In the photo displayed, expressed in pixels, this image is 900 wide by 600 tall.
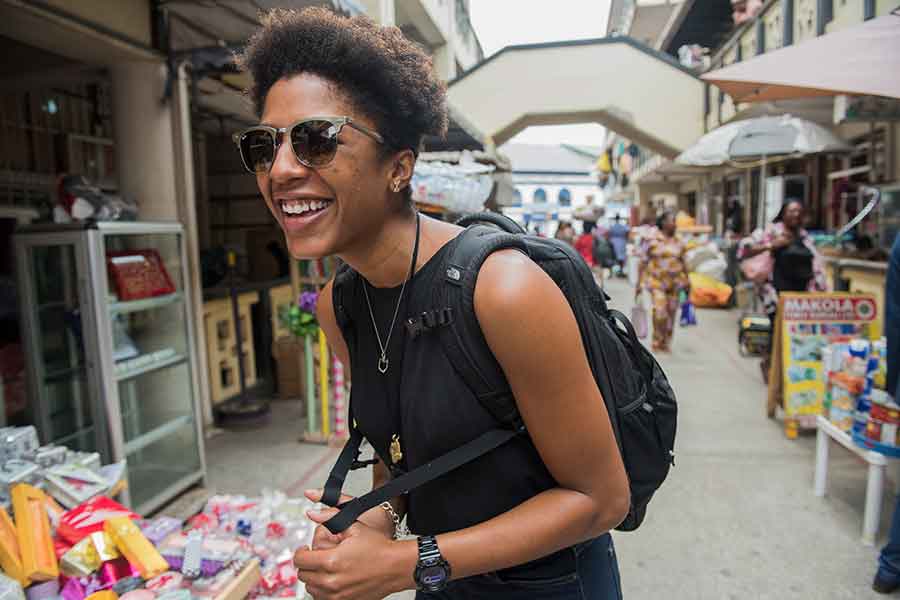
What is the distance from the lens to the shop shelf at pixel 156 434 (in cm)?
382

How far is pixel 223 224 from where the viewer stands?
9.86m

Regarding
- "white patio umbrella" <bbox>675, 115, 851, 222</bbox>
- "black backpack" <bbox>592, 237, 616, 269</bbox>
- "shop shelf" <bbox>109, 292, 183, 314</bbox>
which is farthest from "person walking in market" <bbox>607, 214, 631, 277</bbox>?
"shop shelf" <bbox>109, 292, 183, 314</bbox>

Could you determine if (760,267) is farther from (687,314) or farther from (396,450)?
(396,450)

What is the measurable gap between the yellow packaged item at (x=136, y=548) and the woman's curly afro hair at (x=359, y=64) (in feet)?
5.63

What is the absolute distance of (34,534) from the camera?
205 cm

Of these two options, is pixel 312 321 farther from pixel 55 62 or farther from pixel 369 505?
pixel 369 505

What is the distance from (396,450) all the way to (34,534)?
1571 mm

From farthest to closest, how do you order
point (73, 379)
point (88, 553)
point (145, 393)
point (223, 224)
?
1. point (223, 224)
2. point (145, 393)
3. point (73, 379)
4. point (88, 553)

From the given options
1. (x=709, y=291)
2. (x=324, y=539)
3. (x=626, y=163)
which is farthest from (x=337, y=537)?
(x=626, y=163)

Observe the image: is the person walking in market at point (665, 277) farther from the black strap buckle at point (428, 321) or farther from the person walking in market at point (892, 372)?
the black strap buckle at point (428, 321)

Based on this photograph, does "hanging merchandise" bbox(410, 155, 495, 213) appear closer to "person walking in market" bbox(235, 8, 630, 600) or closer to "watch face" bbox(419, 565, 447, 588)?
"person walking in market" bbox(235, 8, 630, 600)

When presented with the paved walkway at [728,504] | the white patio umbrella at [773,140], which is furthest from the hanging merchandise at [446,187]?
the white patio umbrella at [773,140]

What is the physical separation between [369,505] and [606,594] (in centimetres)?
64

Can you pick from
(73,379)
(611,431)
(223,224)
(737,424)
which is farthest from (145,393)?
(223,224)
